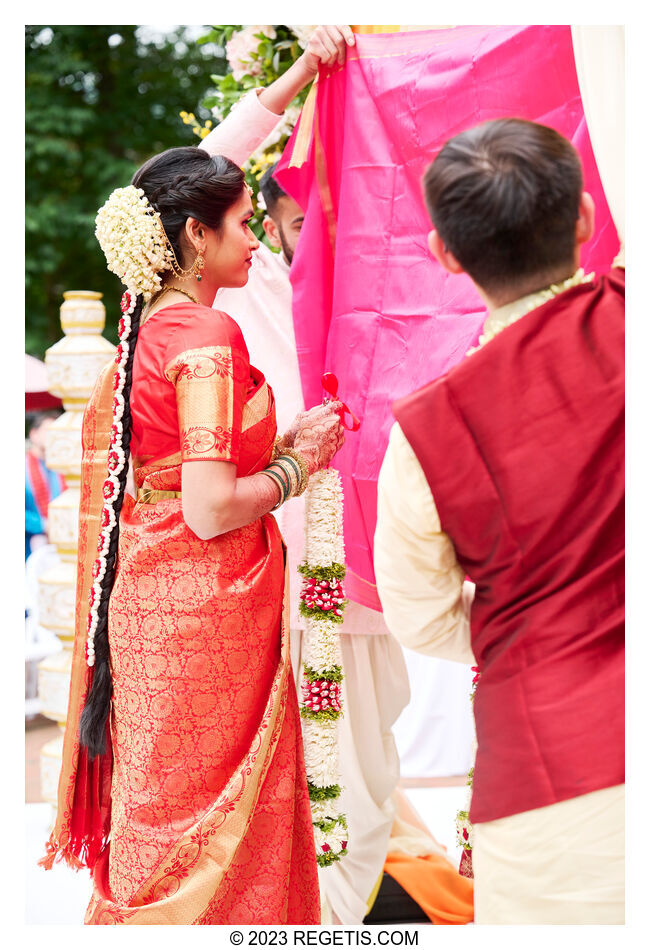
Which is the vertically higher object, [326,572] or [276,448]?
[276,448]

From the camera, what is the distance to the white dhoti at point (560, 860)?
1650mm

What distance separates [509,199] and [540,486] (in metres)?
0.46

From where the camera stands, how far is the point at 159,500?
235 centimetres

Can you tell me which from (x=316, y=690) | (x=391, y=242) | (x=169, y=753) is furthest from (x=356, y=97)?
(x=169, y=753)

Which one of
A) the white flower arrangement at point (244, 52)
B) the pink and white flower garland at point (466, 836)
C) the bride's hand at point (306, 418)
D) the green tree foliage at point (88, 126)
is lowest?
the pink and white flower garland at point (466, 836)

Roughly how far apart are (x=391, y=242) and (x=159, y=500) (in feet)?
3.13

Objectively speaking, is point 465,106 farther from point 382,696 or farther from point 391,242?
point 382,696

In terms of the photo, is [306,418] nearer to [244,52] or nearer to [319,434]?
[319,434]

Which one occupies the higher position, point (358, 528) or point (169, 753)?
point (358, 528)

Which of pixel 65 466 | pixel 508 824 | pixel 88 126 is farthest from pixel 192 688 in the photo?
pixel 88 126

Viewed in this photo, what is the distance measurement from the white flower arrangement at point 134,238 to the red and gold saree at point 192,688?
0.11m

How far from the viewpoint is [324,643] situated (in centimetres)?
263

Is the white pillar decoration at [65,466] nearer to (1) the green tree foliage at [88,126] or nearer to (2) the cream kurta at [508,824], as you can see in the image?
(2) the cream kurta at [508,824]

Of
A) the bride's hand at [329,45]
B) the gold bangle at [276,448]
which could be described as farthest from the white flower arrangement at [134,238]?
the bride's hand at [329,45]
